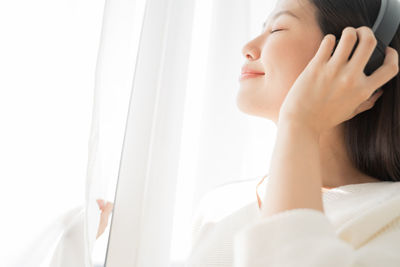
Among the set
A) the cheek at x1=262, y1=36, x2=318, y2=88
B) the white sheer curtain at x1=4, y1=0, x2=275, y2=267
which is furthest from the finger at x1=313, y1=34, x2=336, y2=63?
the white sheer curtain at x1=4, y1=0, x2=275, y2=267

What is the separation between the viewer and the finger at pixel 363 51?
0.64m

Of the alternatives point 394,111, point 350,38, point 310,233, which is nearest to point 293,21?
point 350,38

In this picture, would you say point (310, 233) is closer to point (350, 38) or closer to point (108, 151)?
point (350, 38)

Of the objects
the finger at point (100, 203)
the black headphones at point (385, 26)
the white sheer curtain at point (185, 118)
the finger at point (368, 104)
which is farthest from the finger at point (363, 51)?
the finger at point (100, 203)

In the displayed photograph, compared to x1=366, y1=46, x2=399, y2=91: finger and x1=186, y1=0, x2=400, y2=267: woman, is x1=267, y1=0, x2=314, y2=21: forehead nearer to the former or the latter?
x1=186, y1=0, x2=400, y2=267: woman

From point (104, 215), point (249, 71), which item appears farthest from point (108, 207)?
point (249, 71)

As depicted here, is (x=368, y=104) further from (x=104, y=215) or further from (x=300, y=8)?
(x=104, y=215)

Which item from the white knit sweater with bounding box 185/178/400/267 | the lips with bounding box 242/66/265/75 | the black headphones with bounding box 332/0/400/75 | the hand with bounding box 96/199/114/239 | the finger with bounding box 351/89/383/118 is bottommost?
the hand with bounding box 96/199/114/239

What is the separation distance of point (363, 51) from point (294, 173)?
0.31 m

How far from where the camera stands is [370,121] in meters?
0.88

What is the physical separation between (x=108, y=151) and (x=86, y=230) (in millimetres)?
222

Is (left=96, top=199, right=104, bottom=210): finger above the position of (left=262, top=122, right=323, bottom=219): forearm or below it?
below

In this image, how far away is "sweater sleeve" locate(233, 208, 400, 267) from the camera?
17.6 inches

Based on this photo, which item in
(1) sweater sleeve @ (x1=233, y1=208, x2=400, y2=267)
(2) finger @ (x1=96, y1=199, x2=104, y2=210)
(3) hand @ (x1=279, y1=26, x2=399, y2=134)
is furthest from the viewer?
(2) finger @ (x1=96, y1=199, x2=104, y2=210)
